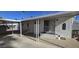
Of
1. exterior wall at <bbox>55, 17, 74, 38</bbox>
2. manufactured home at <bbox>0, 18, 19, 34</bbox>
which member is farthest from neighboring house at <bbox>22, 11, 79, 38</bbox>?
manufactured home at <bbox>0, 18, 19, 34</bbox>

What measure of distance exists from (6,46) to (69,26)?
2.22 metres

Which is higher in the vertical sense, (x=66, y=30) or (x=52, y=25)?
Result: (x=52, y=25)

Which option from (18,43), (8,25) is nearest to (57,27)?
(18,43)

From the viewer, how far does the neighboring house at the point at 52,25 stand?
4.22 meters

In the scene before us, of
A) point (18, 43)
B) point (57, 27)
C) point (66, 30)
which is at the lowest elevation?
point (18, 43)

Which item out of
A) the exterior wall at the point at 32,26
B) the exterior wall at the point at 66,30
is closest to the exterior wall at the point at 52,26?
the exterior wall at the point at 66,30

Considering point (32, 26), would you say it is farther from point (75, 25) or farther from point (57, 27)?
point (75, 25)

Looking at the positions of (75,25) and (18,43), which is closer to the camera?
(75,25)

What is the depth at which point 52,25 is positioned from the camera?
4.32 m

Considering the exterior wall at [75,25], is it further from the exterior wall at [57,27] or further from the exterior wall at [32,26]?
the exterior wall at [32,26]

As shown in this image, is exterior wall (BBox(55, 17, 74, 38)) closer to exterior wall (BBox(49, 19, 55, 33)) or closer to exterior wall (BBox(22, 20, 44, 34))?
exterior wall (BBox(49, 19, 55, 33))
